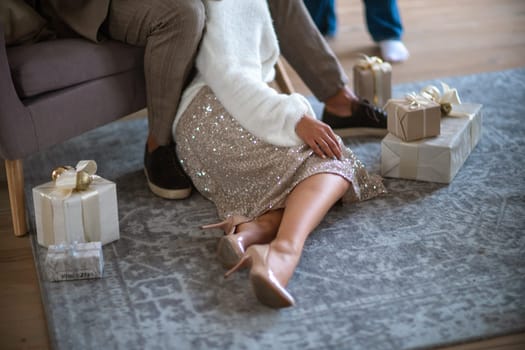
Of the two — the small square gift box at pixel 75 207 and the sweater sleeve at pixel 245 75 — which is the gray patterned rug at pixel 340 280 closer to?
the small square gift box at pixel 75 207

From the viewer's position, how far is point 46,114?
198 cm

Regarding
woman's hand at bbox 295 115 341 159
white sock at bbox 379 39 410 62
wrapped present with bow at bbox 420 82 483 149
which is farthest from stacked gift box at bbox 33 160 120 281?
white sock at bbox 379 39 410 62

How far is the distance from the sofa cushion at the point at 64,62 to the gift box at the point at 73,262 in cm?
42

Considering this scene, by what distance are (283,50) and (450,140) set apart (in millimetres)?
594

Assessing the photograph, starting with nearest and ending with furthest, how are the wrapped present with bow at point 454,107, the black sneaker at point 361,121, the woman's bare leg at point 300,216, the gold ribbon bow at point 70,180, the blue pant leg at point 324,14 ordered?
the woman's bare leg at point 300,216, the gold ribbon bow at point 70,180, the wrapped present with bow at point 454,107, the black sneaker at point 361,121, the blue pant leg at point 324,14

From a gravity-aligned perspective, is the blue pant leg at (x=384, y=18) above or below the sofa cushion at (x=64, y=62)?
below

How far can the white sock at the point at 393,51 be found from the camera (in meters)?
3.18

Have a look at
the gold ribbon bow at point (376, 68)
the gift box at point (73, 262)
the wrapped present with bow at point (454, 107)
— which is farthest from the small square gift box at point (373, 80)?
the gift box at point (73, 262)

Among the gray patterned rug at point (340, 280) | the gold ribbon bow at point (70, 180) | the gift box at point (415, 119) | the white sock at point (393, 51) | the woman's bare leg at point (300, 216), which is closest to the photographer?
the gray patterned rug at point (340, 280)

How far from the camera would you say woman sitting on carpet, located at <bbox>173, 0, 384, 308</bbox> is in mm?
1914

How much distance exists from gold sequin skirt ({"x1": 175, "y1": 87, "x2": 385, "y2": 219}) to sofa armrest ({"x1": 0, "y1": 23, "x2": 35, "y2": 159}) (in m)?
0.41

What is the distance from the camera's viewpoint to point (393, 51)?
10.5 ft

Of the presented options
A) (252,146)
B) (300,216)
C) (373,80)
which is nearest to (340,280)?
(300,216)

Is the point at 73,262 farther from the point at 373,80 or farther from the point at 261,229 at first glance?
the point at 373,80
